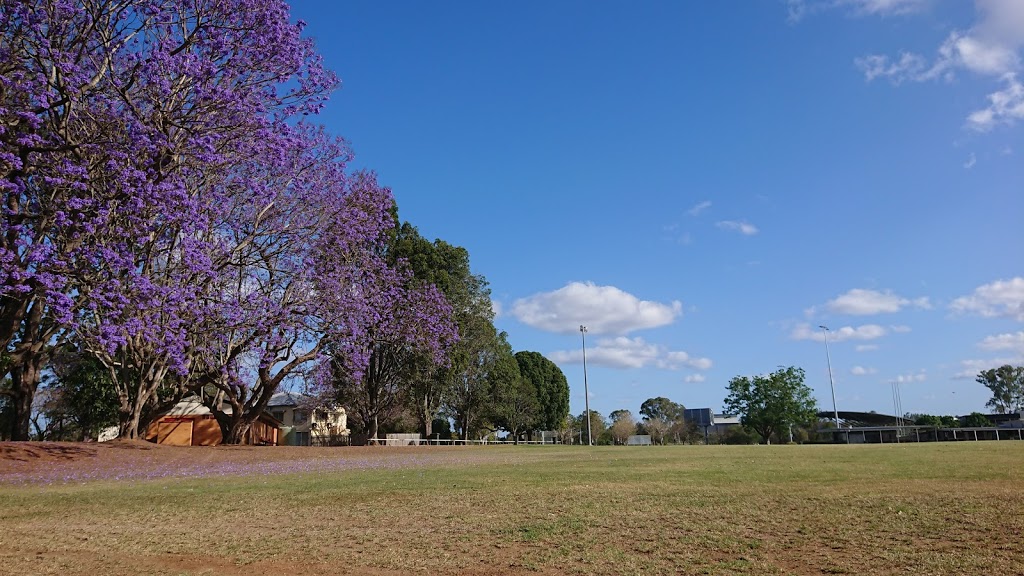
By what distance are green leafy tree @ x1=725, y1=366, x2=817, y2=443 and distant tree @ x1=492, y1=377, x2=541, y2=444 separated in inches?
976

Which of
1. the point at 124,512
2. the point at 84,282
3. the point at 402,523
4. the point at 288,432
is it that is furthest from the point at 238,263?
the point at 288,432

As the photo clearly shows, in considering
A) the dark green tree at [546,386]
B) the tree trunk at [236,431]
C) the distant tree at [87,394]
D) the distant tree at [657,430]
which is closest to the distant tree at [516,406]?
the dark green tree at [546,386]

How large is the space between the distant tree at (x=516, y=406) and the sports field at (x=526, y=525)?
44955 millimetres

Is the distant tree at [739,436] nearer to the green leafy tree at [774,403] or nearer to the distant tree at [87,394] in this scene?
the green leafy tree at [774,403]

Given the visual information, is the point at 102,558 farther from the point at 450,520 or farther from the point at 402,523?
the point at 450,520

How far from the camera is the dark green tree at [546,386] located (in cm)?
7688

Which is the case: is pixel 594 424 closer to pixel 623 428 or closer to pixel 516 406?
pixel 623 428

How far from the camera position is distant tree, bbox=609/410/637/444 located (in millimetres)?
94500

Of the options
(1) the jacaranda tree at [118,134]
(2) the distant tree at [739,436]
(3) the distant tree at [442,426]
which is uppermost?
(1) the jacaranda tree at [118,134]

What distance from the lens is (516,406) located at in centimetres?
6838

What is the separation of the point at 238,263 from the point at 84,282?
6.84 m

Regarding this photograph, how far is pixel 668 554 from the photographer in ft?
20.4

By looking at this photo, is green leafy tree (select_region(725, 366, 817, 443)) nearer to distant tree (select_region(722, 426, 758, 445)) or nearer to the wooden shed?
distant tree (select_region(722, 426, 758, 445))

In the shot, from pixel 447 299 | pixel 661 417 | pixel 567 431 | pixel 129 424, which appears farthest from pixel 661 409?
pixel 129 424
